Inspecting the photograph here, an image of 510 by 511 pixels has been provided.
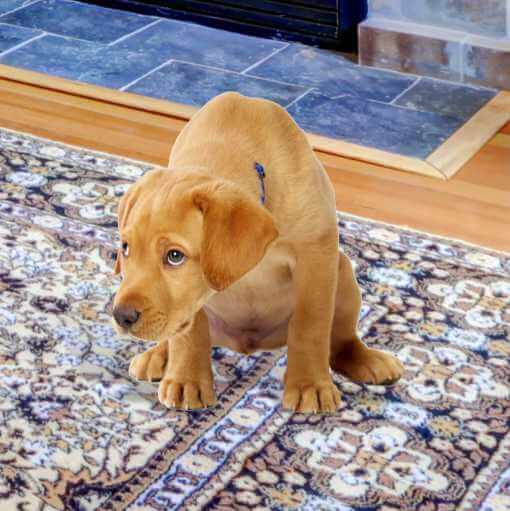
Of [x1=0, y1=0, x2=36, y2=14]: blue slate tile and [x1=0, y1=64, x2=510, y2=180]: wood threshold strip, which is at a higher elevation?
[x1=0, y1=0, x2=36, y2=14]: blue slate tile

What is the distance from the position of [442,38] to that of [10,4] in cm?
186

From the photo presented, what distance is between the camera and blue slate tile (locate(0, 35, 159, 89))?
4051 mm

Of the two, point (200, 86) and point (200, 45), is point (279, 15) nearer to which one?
point (200, 45)

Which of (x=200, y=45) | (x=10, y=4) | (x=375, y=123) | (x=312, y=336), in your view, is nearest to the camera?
(x=312, y=336)

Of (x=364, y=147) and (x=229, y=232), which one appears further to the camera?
(x=364, y=147)

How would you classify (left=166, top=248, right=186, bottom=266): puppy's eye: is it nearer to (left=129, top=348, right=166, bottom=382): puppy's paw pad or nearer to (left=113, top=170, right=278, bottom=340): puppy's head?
(left=113, top=170, right=278, bottom=340): puppy's head

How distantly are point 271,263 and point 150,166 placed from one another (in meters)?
1.20

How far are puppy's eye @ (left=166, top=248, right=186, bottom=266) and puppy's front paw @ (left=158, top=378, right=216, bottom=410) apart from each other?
0.40 metres

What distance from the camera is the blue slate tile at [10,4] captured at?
4723 millimetres

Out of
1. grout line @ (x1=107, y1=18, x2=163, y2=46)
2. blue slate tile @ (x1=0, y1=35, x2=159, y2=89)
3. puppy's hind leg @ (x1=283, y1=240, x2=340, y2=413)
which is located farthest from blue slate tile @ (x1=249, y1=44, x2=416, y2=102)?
puppy's hind leg @ (x1=283, y1=240, x2=340, y2=413)

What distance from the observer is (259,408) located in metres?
2.31

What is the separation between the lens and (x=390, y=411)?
7.52ft

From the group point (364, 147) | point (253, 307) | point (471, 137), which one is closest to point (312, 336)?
point (253, 307)

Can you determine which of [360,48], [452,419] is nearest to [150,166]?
[360,48]
